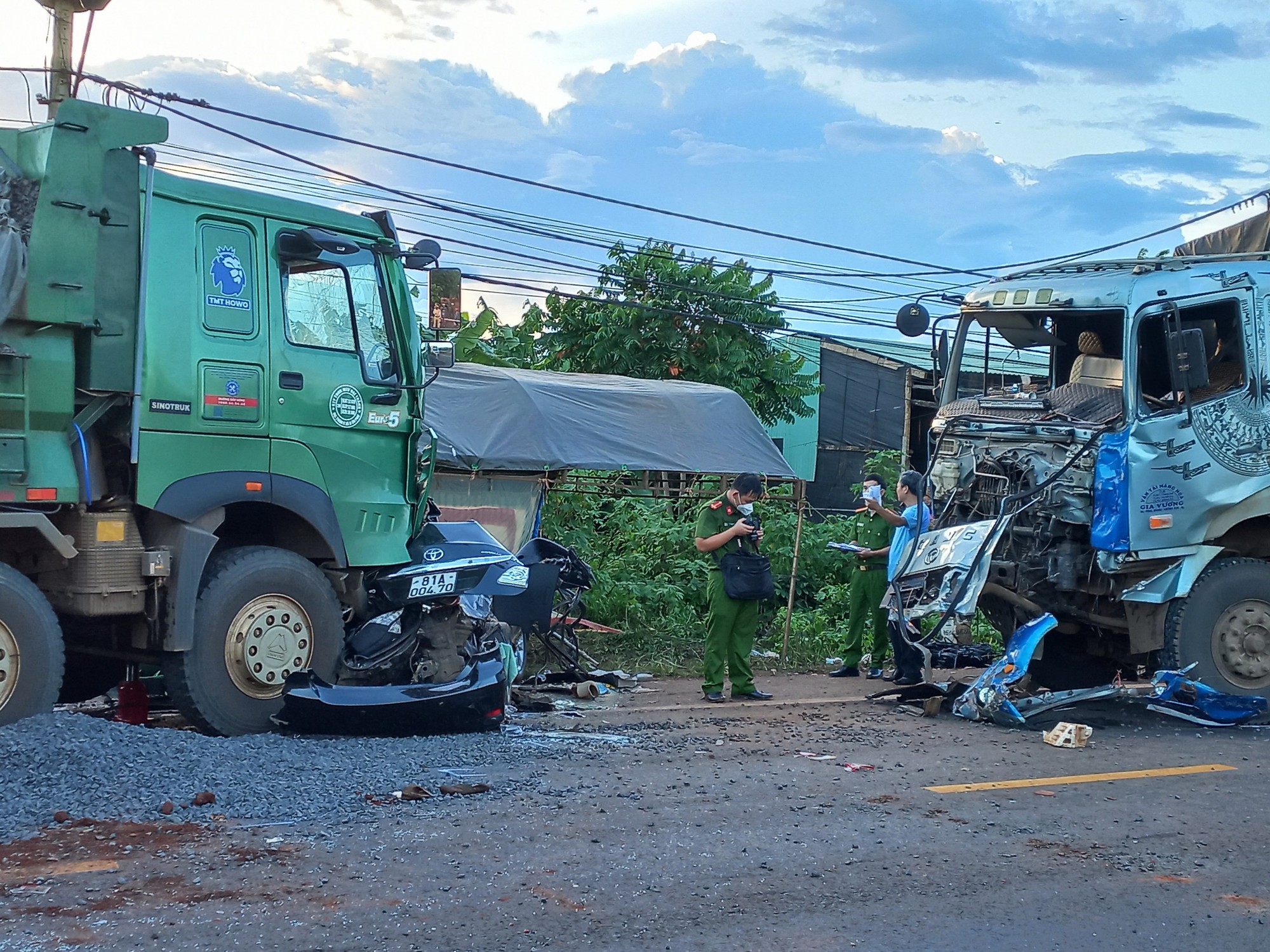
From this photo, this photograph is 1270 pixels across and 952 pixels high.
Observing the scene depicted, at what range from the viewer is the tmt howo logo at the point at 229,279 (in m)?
7.11

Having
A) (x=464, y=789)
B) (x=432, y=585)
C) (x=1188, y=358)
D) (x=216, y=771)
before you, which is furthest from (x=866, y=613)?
(x=216, y=771)

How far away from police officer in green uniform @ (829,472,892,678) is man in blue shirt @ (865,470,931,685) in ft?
0.36

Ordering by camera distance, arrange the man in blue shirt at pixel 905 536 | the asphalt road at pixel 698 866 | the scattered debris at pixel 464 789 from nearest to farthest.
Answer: the asphalt road at pixel 698 866, the scattered debris at pixel 464 789, the man in blue shirt at pixel 905 536

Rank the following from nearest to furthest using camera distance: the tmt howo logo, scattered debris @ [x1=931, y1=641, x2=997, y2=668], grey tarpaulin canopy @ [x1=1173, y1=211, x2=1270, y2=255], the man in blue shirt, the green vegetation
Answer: the tmt howo logo
the man in blue shirt
scattered debris @ [x1=931, y1=641, x2=997, y2=668]
grey tarpaulin canopy @ [x1=1173, y1=211, x2=1270, y2=255]
the green vegetation

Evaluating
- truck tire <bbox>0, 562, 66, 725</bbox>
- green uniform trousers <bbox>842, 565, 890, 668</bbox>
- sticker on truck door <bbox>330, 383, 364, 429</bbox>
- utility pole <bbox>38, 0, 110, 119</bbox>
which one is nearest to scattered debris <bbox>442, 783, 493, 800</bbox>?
truck tire <bbox>0, 562, 66, 725</bbox>

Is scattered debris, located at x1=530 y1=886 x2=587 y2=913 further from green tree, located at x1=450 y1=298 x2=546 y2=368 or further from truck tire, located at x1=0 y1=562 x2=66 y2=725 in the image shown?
green tree, located at x1=450 y1=298 x2=546 y2=368

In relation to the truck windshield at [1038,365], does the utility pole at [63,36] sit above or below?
above

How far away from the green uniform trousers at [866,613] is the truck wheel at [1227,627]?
2546mm

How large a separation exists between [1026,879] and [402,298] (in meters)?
5.07

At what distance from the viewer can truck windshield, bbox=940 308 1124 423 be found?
30.0ft

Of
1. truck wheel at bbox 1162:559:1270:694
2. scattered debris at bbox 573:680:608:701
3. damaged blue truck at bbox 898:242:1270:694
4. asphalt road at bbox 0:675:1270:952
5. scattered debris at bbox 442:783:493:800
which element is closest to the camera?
asphalt road at bbox 0:675:1270:952

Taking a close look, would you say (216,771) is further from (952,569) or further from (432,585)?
(952,569)

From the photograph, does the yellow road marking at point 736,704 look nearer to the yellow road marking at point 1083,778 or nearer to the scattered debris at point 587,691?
the scattered debris at point 587,691

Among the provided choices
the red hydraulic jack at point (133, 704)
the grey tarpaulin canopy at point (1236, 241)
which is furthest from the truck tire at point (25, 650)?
the grey tarpaulin canopy at point (1236, 241)
